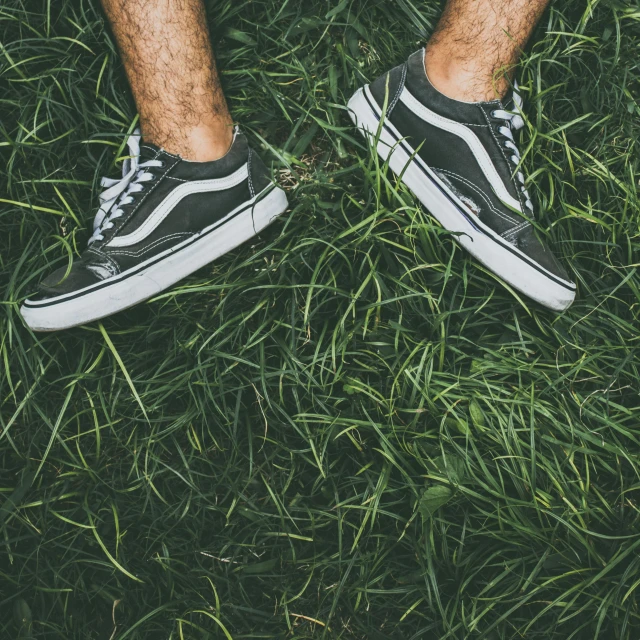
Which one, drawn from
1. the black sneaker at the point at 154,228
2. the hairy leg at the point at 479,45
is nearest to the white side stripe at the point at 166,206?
the black sneaker at the point at 154,228

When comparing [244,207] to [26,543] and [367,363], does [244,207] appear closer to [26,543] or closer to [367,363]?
[367,363]

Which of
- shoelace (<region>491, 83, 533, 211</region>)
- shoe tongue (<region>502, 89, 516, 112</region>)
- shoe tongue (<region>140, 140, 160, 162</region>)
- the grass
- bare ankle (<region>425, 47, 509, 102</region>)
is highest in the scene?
bare ankle (<region>425, 47, 509, 102</region>)

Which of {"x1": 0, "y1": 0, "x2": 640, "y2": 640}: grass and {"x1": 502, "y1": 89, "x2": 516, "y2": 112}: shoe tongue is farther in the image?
{"x1": 502, "y1": 89, "x2": 516, "y2": 112}: shoe tongue

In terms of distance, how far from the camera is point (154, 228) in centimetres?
175

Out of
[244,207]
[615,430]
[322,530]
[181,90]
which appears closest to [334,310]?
[244,207]

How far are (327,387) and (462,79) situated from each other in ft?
3.47

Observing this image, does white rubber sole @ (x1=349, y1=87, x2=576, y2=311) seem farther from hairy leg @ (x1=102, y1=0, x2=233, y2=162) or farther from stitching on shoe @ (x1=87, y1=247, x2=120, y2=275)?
stitching on shoe @ (x1=87, y1=247, x2=120, y2=275)

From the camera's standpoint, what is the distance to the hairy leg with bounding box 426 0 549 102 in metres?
1.66

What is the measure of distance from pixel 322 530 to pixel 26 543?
961 millimetres

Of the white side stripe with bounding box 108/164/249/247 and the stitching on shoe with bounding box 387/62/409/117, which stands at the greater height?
the stitching on shoe with bounding box 387/62/409/117

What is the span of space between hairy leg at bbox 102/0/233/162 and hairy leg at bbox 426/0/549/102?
705 millimetres

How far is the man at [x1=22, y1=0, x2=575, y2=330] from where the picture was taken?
1.68 m

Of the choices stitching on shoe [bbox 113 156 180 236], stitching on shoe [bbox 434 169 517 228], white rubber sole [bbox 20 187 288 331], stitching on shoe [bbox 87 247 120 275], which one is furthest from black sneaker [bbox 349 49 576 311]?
stitching on shoe [bbox 87 247 120 275]

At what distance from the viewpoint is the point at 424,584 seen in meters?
1.73
